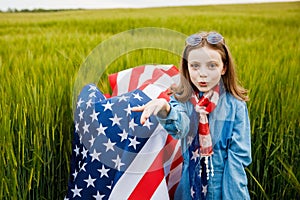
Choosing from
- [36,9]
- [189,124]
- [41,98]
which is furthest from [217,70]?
[36,9]

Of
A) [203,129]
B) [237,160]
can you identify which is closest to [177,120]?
[203,129]

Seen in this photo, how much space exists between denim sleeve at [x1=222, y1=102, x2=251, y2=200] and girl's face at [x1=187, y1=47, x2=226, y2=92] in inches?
4.1

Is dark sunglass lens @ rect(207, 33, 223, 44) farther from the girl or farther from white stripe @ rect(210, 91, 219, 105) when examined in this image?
white stripe @ rect(210, 91, 219, 105)

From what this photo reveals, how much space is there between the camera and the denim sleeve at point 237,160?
4.02ft

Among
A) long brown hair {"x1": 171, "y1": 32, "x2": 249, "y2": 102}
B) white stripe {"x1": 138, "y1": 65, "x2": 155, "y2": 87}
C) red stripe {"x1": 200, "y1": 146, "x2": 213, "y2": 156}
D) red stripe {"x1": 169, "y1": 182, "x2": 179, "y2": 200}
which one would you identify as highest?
long brown hair {"x1": 171, "y1": 32, "x2": 249, "y2": 102}

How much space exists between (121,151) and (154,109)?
1.30 ft

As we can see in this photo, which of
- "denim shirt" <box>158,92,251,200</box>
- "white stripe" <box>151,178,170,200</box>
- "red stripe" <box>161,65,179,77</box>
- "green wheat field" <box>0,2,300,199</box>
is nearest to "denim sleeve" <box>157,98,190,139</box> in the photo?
"denim shirt" <box>158,92,251,200</box>

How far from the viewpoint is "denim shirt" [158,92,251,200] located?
1225 mm

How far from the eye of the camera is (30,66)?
77.1 inches

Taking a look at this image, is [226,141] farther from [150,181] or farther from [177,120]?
[150,181]

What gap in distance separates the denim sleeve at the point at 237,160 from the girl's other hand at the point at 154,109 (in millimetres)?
191

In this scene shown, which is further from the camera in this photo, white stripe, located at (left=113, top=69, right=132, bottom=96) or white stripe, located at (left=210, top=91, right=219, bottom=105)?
white stripe, located at (left=113, top=69, right=132, bottom=96)

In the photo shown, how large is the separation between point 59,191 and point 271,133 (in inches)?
27.1

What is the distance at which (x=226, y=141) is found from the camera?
124 cm
